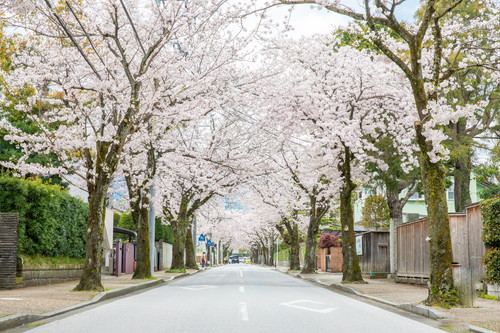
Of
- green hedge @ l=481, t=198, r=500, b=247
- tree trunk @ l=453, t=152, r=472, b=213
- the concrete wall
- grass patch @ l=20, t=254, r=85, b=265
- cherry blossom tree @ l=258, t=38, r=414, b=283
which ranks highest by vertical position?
cherry blossom tree @ l=258, t=38, r=414, b=283

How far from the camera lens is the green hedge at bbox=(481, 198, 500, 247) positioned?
14.4m

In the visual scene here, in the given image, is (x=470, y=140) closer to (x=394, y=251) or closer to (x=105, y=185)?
(x=394, y=251)

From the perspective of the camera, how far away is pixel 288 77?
2509 centimetres

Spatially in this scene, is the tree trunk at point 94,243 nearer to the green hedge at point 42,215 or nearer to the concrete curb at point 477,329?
the green hedge at point 42,215

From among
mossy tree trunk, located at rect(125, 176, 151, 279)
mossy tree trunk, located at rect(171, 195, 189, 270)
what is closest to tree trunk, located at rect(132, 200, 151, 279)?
mossy tree trunk, located at rect(125, 176, 151, 279)

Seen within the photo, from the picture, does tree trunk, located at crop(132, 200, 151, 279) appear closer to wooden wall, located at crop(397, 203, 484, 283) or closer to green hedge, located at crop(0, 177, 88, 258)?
green hedge, located at crop(0, 177, 88, 258)

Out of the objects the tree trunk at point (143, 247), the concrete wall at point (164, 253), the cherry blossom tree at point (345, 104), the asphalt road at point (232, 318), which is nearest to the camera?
the asphalt road at point (232, 318)

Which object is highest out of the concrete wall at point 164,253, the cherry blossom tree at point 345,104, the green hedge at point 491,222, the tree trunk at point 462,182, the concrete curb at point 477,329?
the cherry blossom tree at point 345,104

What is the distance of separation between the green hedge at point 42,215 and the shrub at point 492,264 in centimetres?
1434

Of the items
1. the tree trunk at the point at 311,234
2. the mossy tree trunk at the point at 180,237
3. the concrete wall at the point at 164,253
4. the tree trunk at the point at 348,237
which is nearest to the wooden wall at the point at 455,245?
the tree trunk at the point at 348,237

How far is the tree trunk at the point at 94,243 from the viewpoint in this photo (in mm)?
16147

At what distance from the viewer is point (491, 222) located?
47.9 ft

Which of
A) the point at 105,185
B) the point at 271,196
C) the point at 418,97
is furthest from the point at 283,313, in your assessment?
the point at 271,196

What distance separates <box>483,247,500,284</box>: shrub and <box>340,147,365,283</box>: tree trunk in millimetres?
8228
